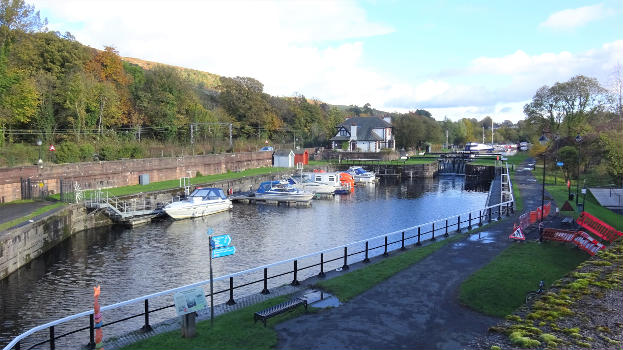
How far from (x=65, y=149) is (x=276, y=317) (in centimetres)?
3549

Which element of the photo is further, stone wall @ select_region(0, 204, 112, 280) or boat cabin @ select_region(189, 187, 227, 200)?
boat cabin @ select_region(189, 187, 227, 200)

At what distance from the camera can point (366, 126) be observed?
316 ft

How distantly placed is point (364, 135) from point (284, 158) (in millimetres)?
29655

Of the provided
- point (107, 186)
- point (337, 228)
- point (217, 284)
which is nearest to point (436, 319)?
point (217, 284)

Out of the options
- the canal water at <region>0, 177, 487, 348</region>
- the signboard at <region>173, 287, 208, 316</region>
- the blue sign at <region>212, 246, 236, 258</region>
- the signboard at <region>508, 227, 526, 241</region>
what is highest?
the blue sign at <region>212, 246, 236, 258</region>

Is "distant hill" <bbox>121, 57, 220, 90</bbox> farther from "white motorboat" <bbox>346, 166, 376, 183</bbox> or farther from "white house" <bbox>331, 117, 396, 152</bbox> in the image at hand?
"white motorboat" <bbox>346, 166, 376, 183</bbox>

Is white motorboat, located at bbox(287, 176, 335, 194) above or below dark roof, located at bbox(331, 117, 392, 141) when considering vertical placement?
below

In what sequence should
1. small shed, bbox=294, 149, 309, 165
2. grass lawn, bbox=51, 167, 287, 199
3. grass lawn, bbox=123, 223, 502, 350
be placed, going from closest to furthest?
grass lawn, bbox=123, 223, 502, 350
grass lawn, bbox=51, 167, 287, 199
small shed, bbox=294, 149, 309, 165

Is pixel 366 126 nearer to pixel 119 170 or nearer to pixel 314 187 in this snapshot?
pixel 314 187

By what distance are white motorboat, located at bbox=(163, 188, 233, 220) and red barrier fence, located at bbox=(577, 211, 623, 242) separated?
1053 inches

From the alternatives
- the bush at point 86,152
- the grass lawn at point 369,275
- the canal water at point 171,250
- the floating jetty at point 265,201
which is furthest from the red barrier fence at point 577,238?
the bush at point 86,152

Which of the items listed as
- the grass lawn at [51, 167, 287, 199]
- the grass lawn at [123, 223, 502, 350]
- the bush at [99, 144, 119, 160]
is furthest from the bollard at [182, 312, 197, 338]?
the bush at [99, 144, 119, 160]

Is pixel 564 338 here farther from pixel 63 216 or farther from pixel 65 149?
pixel 65 149

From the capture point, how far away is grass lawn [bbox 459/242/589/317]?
531 inches
